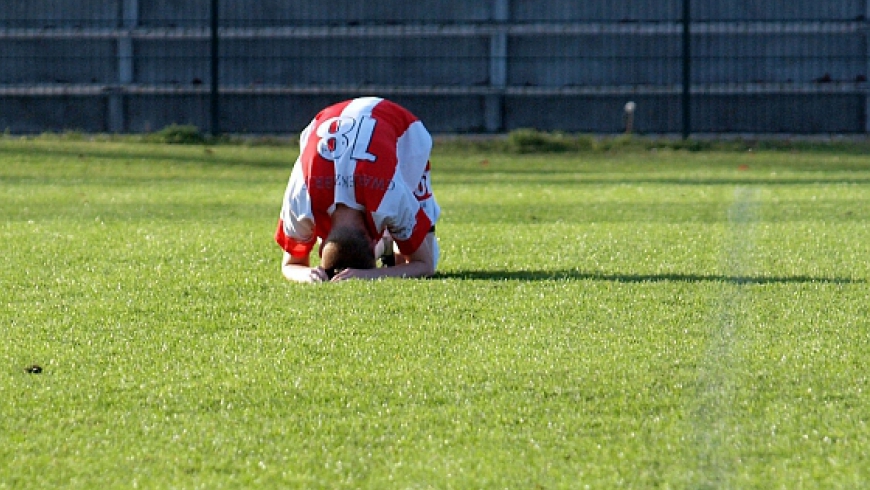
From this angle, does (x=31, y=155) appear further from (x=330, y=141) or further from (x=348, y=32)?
(x=330, y=141)

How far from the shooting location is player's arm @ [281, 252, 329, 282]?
5336mm

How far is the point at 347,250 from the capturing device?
5.27 meters

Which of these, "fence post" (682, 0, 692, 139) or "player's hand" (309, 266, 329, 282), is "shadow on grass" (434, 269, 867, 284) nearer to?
"player's hand" (309, 266, 329, 282)

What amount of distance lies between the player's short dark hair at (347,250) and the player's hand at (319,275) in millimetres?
29

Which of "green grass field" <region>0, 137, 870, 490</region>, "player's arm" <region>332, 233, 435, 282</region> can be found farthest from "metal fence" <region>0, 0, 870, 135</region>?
"player's arm" <region>332, 233, 435, 282</region>

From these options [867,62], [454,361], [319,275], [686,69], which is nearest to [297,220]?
[319,275]

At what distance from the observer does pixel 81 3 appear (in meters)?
21.5

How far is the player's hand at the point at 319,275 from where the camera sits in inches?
209

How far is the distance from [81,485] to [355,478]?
0.57 m

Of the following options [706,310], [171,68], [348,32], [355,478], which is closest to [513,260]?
[706,310]

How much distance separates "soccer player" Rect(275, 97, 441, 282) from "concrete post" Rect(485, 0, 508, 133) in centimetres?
1428

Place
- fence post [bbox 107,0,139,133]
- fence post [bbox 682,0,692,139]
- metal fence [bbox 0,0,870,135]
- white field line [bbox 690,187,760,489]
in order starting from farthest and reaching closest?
fence post [bbox 107,0,139,133] → metal fence [bbox 0,0,870,135] → fence post [bbox 682,0,692,139] → white field line [bbox 690,187,760,489]

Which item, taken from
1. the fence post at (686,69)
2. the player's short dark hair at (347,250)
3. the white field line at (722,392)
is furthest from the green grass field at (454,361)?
the fence post at (686,69)

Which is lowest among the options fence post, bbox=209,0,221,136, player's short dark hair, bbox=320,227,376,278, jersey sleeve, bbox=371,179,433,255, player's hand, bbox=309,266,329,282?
Answer: player's hand, bbox=309,266,329,282
